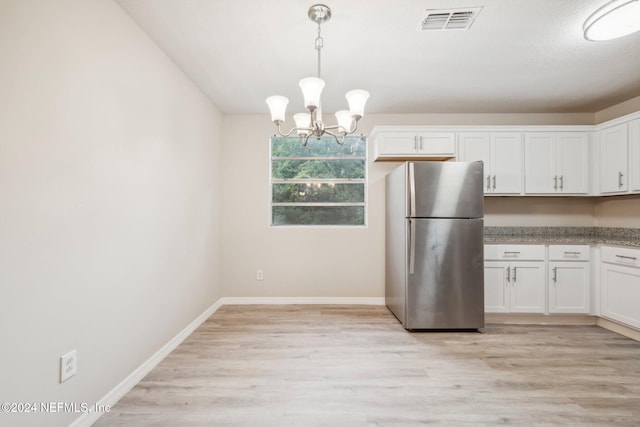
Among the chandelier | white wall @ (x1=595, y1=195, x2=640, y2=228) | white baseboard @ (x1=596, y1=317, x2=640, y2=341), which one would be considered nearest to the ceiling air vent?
the chandelier

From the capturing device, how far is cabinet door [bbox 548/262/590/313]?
3.06 meters

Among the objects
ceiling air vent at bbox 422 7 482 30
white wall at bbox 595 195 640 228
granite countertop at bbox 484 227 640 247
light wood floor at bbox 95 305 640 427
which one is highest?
ceiling air vent at bbox 422 7 482 30

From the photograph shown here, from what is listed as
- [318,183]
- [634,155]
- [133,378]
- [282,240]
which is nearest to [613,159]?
[634,155]

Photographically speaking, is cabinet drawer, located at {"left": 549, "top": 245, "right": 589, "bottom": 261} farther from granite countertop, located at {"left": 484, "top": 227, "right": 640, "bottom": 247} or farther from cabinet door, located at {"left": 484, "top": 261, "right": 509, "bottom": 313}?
cabinet door, located at {"left": 484, "top": 261, "right": 509, "bottom": 313}

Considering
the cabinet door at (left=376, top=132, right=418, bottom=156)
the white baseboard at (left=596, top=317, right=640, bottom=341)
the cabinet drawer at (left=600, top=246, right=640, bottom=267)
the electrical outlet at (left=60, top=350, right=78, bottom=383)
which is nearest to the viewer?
the electrical outlet at (left=60, top=350, right=78, bottom=383)

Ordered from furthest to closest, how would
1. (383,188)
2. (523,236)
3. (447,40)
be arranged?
(383,188) < (523,236) < (447,40)

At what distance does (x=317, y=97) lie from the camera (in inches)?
68.9

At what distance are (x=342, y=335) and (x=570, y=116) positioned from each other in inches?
155

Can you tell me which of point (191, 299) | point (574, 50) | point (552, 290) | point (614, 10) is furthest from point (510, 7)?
point (191, 299)

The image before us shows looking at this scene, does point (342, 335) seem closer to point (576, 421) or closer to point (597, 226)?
point (576, 421)

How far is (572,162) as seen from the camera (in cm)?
324

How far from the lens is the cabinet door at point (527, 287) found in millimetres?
3074

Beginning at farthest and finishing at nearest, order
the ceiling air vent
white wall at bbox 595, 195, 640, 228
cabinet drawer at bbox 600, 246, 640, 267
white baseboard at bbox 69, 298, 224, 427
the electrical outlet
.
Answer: white wall at bbox 595, 195, 640, 228 < cabinet drawer at bbox 600, 246, 640, 267 < the ceiling air vent < white baseboard at bbox 69, 298, 224, 427 < the electrical outlet

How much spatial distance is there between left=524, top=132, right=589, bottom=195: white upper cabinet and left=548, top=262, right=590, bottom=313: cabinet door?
849 mm
